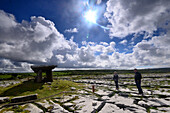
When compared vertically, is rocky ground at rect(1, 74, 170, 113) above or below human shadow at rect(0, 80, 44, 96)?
above

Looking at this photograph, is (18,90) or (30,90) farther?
(30,90)

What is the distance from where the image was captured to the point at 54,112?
4.82m

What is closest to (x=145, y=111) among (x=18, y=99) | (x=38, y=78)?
(x=18, y=99)

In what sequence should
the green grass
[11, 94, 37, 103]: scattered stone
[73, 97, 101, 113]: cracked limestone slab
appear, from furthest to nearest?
the green grass < [11, 94, 37, 103]: scattered stone < [73, 97, 101, 113]: cracked limestone slab

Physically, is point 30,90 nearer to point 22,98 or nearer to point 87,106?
point 22,98

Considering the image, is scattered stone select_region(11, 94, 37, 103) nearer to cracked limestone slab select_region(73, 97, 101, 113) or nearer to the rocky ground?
the rocky ground

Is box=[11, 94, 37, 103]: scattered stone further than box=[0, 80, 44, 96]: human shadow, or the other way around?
box=[0, 80, 44, 96]: human shadow

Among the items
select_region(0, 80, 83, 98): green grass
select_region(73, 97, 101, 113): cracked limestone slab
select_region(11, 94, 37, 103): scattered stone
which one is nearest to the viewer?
select_region(73, 97, 101, 113): cracked limestone slab

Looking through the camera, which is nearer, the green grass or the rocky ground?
the rocky ground

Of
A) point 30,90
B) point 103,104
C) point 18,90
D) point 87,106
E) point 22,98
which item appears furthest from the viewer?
point 30,90

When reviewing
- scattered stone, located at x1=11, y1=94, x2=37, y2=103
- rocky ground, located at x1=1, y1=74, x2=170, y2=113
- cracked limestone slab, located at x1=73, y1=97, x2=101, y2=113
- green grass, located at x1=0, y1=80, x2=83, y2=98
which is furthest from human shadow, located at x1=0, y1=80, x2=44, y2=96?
Answer: cracked limestone slab, located at x1=73, y1=97, x2=101, y2=113

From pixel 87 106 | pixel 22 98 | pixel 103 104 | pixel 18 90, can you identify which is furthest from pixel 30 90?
pixel 103 104

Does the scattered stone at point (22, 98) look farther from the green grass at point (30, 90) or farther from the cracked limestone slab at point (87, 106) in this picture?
the cracked limestone slab at point (87, 106)

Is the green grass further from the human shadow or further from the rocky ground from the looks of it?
the rocky ground
